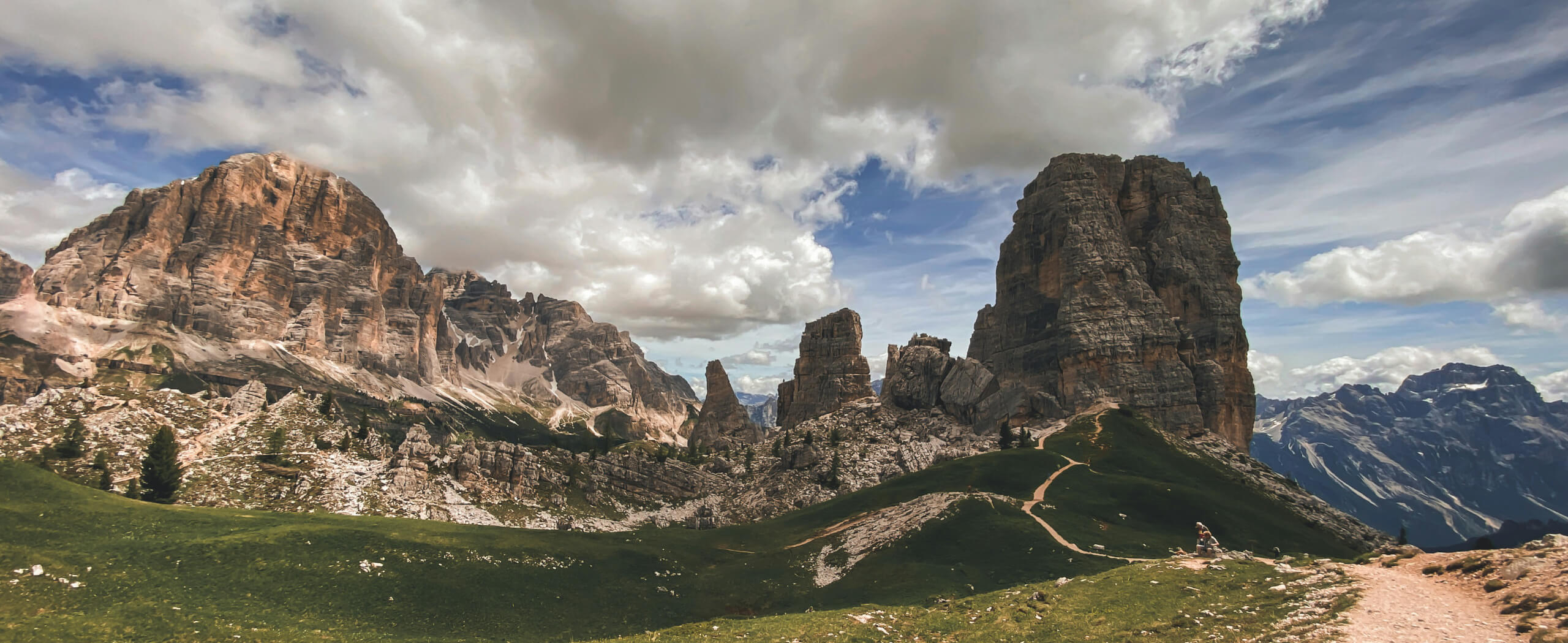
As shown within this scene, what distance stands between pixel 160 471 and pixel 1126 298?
185 m

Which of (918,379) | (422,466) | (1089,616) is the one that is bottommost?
(1089,616)

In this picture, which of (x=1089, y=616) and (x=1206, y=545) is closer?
(x=1089, y=616)

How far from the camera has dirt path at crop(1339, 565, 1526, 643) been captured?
72.6ft

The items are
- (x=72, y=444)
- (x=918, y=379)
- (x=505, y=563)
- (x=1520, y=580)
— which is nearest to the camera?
(x=1520, y=580)

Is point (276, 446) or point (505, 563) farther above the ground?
point (276, 446)

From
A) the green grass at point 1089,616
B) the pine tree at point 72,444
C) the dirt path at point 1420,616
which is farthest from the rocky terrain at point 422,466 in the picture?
the dirt path at point 1420,616

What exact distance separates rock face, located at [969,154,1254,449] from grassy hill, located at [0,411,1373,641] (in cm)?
7046

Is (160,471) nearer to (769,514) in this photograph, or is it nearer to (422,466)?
(422,466)

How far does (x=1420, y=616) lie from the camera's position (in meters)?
24.2

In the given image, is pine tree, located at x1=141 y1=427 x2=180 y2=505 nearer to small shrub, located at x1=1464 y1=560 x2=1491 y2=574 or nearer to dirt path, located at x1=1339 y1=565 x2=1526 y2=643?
dirt path, located at x1=1339 y1=565 x2=1526 y2=643

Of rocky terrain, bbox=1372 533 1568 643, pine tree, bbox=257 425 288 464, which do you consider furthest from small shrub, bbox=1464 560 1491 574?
pine tree, bbox=257 425 288 464

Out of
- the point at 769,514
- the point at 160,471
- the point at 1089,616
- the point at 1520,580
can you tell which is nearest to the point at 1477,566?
the point at 1520,580

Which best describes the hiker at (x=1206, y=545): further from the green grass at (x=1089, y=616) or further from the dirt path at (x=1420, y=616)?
the dirt path at (x=1420, y=616)

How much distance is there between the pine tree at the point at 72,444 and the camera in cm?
7069
